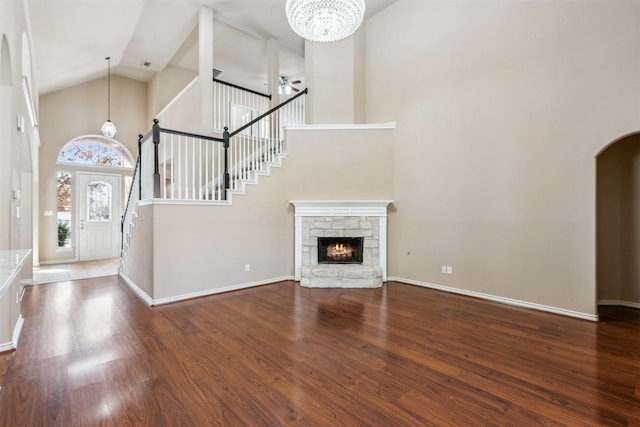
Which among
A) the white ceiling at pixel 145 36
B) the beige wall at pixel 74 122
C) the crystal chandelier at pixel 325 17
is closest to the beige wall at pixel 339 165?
the crystal chandelier at pixel 325 17

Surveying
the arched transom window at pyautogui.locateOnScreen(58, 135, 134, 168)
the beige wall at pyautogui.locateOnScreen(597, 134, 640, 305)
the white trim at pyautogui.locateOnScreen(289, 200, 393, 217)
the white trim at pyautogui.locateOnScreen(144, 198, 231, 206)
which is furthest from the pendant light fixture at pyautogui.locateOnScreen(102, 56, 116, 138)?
the beige wall at pyautogui.locateOnScreen(597, 134, 640, 305)

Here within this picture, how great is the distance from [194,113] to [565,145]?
6.11m

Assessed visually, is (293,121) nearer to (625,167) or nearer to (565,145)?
(565,145)

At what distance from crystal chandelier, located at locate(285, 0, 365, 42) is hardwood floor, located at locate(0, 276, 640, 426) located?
3.38 meters

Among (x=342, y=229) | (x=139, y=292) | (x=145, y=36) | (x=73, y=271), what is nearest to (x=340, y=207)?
(x=342, y=229)

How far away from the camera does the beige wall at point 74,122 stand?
7.43m

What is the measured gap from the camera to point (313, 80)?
231 inches

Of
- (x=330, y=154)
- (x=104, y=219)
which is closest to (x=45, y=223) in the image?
(x=104, y=219)

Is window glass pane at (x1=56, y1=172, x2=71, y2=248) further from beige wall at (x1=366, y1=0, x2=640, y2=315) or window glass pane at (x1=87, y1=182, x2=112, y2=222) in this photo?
beige wall at (x1=366, y1=0, x2=640, y2=315)

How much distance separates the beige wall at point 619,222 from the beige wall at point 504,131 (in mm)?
967

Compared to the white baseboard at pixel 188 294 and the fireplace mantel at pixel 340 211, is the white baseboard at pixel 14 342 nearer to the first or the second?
the white baseboard at pixel 188 294

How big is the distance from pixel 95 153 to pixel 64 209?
171cm

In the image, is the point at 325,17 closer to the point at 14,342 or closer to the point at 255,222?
the point at 255,222

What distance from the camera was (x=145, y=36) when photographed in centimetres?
650
